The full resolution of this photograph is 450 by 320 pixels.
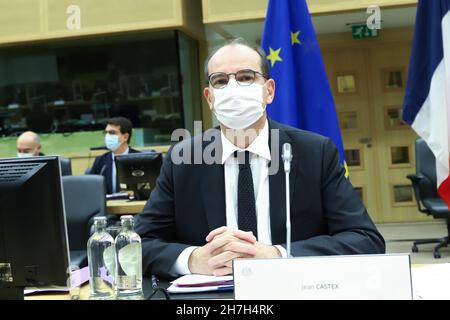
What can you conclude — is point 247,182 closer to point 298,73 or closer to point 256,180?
point 256,180

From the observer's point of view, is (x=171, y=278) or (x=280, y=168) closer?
(x=171, y=278)

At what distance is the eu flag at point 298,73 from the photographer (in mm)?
2766

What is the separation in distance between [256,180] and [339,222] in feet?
0.99

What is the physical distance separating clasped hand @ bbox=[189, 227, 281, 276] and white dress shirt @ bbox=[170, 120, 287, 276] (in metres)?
0.24

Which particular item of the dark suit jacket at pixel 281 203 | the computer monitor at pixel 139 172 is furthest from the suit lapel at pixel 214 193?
the computer monitor at pixel 139 172

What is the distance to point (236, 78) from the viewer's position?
5.95 ft

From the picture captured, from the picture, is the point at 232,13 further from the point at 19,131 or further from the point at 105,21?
the point at 19,131

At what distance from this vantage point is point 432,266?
147cm

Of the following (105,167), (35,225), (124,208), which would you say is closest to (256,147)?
(35,225)

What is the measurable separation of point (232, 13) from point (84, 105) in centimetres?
215

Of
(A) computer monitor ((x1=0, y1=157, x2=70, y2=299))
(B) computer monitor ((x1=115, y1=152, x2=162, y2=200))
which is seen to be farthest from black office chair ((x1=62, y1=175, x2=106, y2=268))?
(A) computer monitor ((x1=0, y1=157, x2=70, y2=299))

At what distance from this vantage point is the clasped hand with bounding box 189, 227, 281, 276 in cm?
143

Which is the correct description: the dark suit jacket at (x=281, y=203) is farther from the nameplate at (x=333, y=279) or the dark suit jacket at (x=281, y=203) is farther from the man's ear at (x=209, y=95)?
the nameplate at (x=333, y=279)
